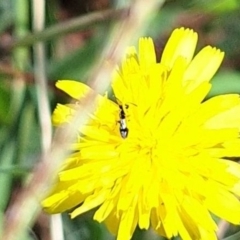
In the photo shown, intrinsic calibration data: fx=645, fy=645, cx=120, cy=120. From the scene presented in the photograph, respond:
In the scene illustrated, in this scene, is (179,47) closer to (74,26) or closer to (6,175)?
(74,26)

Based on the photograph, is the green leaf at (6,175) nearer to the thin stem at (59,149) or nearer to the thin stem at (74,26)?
the thin stem at (74,26)

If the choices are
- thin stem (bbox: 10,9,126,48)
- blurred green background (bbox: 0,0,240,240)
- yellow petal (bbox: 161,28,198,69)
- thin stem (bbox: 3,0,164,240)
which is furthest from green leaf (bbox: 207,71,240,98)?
thin stem (bbox: 3,0,164,240)

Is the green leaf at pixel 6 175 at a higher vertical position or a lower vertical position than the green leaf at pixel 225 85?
lower

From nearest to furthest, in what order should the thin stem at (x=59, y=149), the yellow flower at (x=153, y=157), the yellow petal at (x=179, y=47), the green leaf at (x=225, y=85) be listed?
the thin stem at (x=59, y=149)
the yellow flower at (x=153, y=157)
the yellow petal at (x=179, y=47)
the green leaf at (x=225, y=85)

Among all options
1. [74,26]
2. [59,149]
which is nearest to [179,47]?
[74,26]

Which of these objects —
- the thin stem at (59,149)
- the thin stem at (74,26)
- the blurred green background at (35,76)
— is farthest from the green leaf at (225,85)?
the thin stem at (59,149)

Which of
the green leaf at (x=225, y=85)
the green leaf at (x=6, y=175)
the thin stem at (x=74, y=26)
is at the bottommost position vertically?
the green leaf at (x=6, y=175)

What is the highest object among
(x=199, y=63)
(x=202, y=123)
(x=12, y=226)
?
(x=199, y=63)

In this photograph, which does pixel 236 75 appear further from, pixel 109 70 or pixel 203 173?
pixel 109 70

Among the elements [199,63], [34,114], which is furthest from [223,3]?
[34,114]
